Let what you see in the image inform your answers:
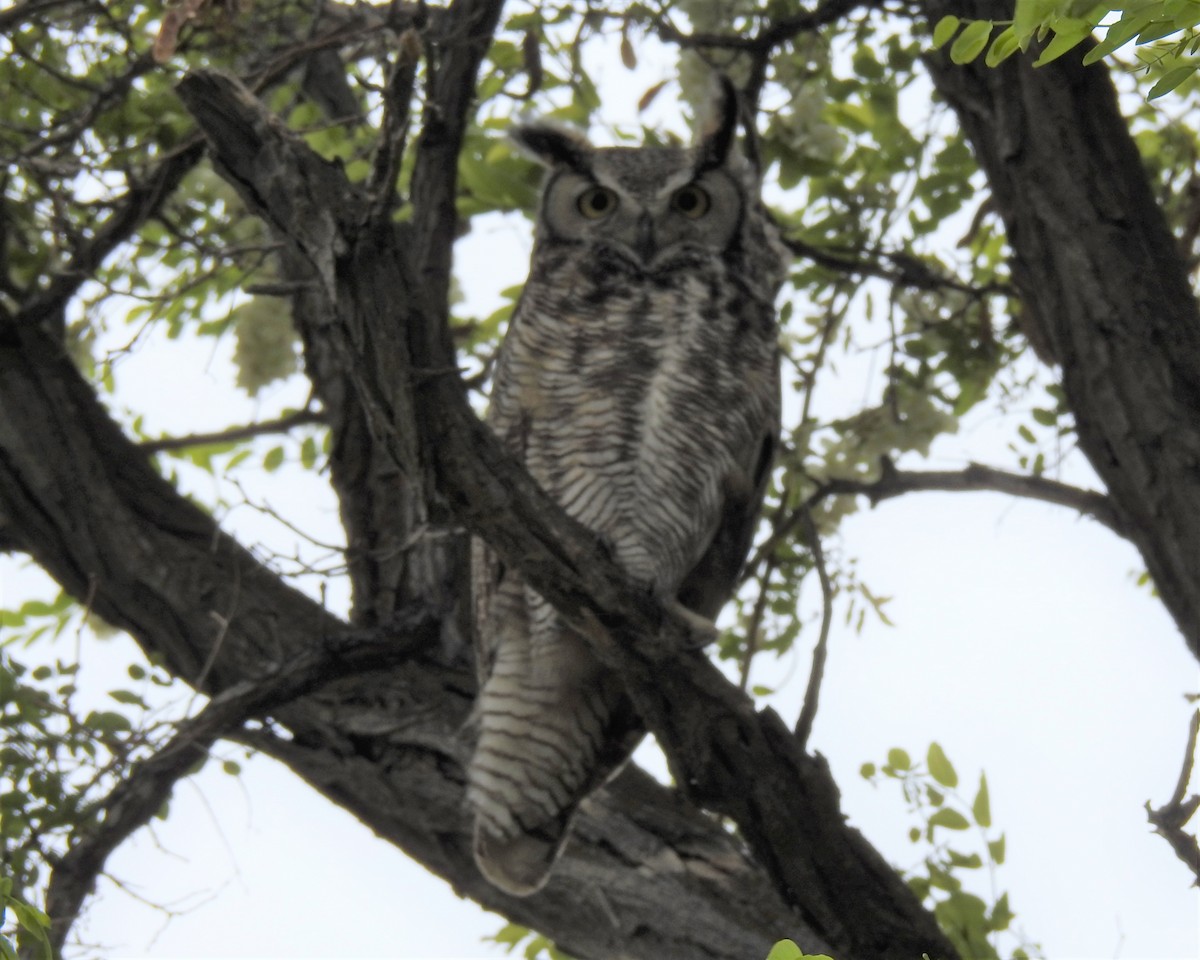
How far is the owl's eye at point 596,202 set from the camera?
3068 millimetres

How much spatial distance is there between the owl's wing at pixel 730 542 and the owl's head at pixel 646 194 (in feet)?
1.42

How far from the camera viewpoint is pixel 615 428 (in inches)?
106

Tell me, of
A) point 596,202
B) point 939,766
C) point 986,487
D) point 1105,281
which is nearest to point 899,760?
point 939,766

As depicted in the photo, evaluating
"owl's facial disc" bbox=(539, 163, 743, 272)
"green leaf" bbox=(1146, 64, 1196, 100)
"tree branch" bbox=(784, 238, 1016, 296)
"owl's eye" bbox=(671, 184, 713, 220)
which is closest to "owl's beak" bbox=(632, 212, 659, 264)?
"owl's facial disc" bbox=(539, 163, 743, 272)

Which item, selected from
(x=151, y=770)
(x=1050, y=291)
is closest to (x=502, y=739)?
(x=151, y=770)

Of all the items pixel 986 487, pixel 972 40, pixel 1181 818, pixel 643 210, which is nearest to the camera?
pixel 972 40

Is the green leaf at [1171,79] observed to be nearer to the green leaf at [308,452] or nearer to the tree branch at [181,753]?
the tree branch at [181,753]

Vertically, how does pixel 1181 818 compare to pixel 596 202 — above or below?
below

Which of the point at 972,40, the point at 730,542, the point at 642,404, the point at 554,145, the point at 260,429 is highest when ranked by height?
the point at 554,145

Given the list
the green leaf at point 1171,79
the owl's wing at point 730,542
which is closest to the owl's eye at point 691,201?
the owl's wing at point 730,542

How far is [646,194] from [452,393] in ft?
4.55

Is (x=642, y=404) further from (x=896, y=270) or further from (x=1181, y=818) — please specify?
(x=1181, y=818)

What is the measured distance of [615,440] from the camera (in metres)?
2.68

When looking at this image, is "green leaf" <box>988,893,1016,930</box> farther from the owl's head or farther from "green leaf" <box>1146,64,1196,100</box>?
"green leaf" <box>1146,64,1196,100</box>
